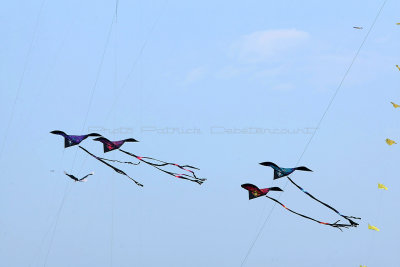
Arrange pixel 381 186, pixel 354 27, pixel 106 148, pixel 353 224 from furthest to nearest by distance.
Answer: pixel 354 27 → pixel 381 186 → pixel 106 148 → pixel 353 224

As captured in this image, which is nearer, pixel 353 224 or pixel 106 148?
pixel 353 224

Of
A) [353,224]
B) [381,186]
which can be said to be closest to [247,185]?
[353,224]

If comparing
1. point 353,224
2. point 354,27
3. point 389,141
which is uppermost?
point 354,27

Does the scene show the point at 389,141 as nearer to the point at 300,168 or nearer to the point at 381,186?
the point at 381,186

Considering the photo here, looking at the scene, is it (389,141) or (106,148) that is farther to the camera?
(389,141)

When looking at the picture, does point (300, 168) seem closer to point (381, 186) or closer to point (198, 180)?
point (198, 180)

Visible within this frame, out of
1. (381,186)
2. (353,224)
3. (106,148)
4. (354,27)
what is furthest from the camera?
(354,27)

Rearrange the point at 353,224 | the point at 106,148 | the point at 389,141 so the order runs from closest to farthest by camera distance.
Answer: the point at 353,224, the point at 106,148, the point at 389,141

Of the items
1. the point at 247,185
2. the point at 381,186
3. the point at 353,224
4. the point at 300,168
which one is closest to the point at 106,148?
the point at 247,185

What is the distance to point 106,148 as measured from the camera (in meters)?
15.4

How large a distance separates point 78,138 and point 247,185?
13.7ft

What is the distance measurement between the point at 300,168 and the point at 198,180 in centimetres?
221

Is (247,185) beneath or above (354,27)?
beneath

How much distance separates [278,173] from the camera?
1501 centimetres
